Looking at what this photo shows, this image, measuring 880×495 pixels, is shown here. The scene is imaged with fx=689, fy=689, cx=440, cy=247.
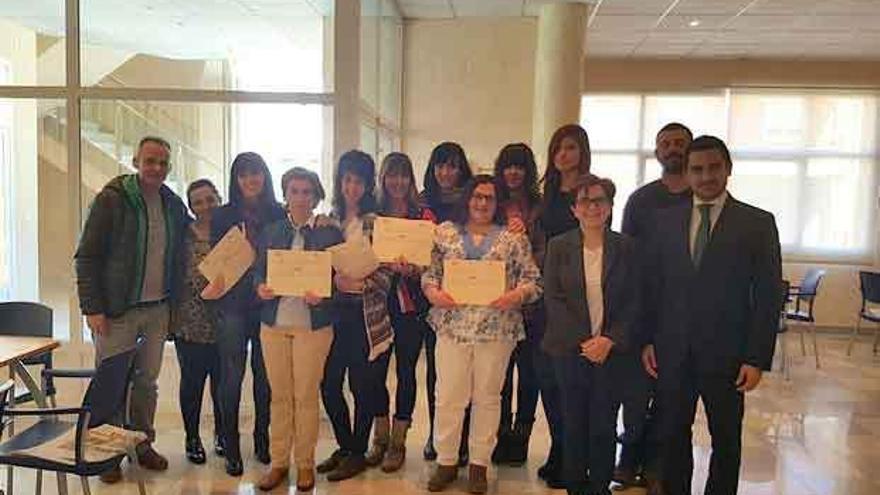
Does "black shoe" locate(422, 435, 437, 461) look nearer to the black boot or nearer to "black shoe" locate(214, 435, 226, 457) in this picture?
the black boot

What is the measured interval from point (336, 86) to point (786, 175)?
617 cm

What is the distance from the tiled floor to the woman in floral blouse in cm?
37

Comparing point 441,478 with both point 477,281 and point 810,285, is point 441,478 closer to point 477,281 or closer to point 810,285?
point 477,281

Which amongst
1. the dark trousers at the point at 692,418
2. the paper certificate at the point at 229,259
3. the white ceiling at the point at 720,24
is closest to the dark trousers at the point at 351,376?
the paper certificate at the point at 229,259

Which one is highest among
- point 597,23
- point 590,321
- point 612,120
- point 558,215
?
point 597,23

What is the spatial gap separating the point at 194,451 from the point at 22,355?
1081mm

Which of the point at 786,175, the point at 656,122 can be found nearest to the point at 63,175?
the point at 656,122

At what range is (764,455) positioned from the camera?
12.9 feet

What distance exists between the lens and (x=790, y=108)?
8188 mm

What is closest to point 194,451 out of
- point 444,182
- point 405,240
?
point 405,240

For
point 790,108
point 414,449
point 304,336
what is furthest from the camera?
point 790,108

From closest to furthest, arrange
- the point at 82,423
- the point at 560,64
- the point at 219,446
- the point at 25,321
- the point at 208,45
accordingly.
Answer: the point at 82,423 → the point at 25,321 → the point at 219,446 → the point at 208,45 → the point at 560,64

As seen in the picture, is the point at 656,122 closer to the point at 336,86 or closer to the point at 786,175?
the point at 786,175

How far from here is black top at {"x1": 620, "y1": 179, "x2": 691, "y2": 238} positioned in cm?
321
